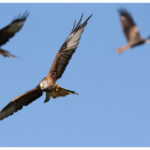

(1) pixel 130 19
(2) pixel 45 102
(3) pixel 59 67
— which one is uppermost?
(3) pixel 59 67

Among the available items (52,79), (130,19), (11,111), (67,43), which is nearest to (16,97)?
(11,111)

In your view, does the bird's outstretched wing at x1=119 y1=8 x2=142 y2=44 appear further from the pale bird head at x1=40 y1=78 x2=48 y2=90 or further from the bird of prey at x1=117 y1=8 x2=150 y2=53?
the pale bird head at x1=40 y1=78 x2=48 y2=90

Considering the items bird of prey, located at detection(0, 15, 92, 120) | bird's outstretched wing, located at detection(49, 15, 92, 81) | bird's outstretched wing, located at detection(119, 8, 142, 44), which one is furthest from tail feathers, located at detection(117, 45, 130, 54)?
bird's outstretched wing, located at detection(49, 15, 92, 81)

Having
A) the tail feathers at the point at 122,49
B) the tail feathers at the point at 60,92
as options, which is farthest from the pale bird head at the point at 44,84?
the tail feathers at the point at 122,49

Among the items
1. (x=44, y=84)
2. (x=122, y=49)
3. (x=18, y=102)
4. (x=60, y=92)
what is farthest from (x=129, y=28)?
(x=18, y=102)

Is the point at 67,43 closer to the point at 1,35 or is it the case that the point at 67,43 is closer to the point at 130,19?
the point at 1,35

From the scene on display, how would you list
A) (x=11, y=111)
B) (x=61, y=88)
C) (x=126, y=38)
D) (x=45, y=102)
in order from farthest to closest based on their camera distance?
1. (x=11, y=111)
2. (x=45, y=102)
3. (x=61, y=88)
4. (x=126, y=38)

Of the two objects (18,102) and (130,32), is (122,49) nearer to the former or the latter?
(130,32)
